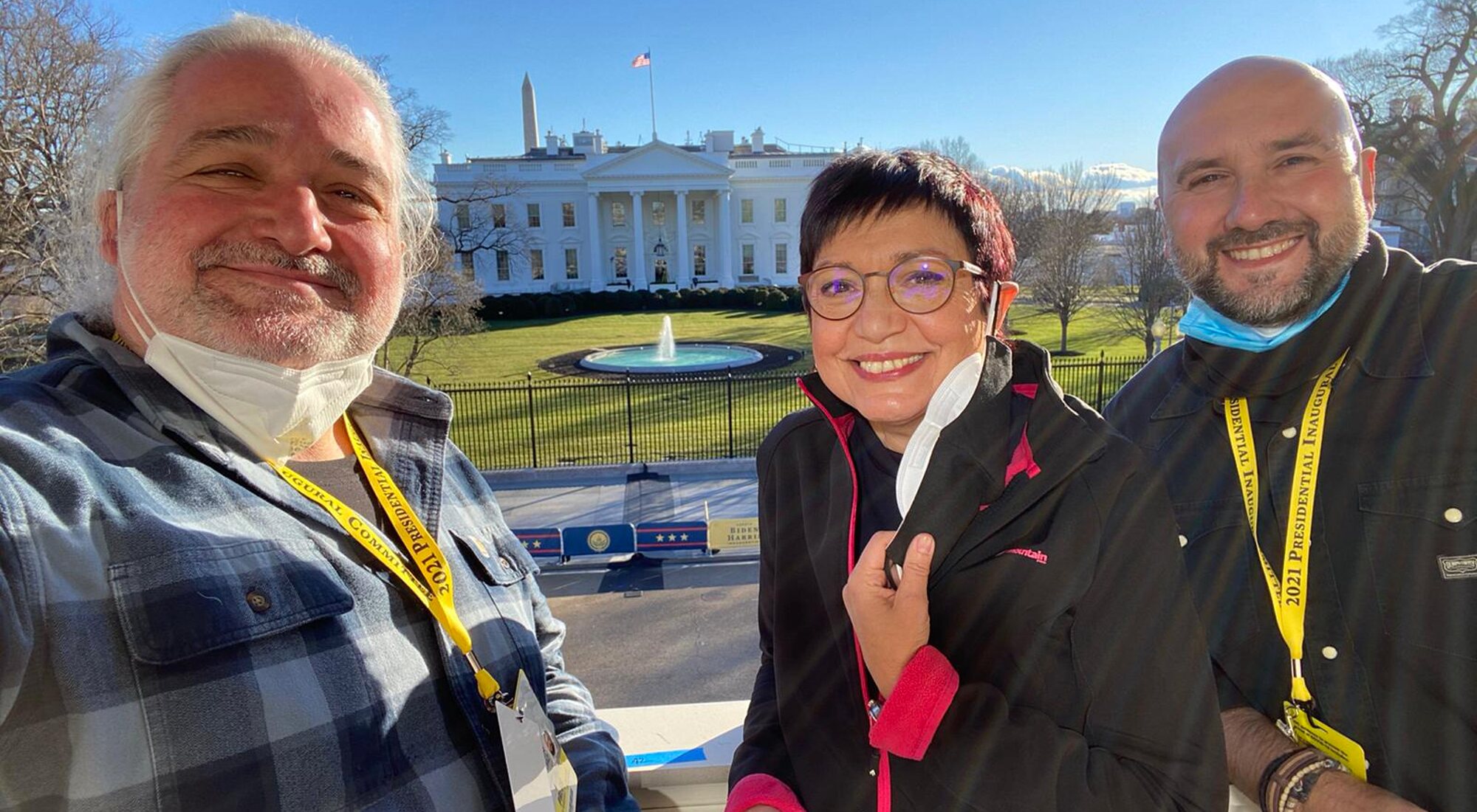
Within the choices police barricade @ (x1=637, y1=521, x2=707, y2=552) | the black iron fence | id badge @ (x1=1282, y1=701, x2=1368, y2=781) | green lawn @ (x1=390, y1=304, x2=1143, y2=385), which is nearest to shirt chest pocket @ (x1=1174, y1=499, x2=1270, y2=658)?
id badge @ (x1=1282, y1=701, x2=1368, y2=781)

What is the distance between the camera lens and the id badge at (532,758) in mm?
1843

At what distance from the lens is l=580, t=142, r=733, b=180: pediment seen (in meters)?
64.3

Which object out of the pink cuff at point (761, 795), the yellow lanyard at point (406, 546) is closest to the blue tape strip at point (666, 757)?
the pink cuff at point (761, 795)

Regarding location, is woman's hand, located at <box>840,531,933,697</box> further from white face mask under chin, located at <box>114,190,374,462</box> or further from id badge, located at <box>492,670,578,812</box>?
white face mask under chin, located at <box>114,190,374,462</box>

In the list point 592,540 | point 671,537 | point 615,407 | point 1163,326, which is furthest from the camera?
point 1163,326

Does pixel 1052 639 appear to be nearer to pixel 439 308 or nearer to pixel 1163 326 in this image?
pixel 439 308

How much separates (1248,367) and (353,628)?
257 cm

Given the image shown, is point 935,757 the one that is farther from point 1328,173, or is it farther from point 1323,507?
point 1328,173

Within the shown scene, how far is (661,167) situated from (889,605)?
67.2 m

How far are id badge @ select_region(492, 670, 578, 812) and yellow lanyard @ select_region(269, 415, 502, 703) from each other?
73mm

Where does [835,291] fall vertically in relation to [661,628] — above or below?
above

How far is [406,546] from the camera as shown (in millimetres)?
2018

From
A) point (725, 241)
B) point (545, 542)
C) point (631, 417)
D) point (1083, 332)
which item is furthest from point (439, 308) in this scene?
point (725, 241)

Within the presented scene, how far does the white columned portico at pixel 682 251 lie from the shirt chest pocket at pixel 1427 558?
6234 centimetres
